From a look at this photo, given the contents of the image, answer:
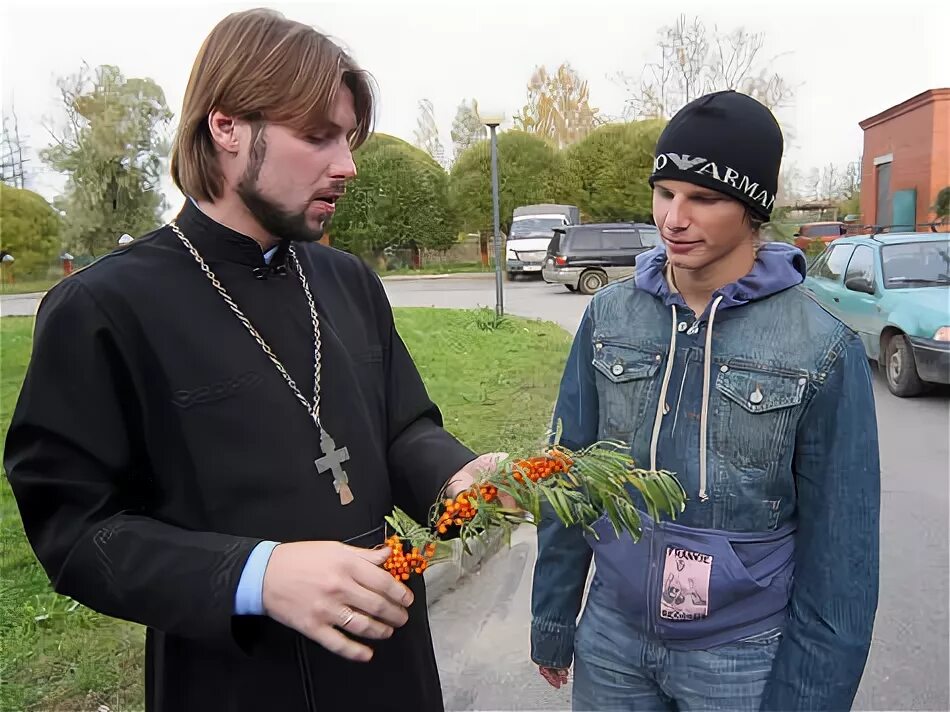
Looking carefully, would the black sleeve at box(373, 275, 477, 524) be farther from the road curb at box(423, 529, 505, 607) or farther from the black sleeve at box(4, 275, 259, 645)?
the road curb at box(423, 529, 505, 607)

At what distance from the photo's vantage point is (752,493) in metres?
1.72

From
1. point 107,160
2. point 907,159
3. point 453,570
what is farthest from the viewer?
point 907,159

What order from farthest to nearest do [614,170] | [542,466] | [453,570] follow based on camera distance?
[614,170] → [453,570] → [542,466]

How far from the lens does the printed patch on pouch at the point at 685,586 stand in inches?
66.8

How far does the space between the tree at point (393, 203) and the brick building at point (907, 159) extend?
14.7 metres

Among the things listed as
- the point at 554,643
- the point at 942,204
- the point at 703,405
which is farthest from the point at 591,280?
the point at 703,405

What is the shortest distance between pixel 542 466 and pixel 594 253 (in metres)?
18.8

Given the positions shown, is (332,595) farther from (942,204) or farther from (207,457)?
(942,204)

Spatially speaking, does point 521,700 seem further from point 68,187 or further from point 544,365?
point 68,187

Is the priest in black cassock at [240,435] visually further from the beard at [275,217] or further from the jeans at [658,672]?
the jeans at [658,672]

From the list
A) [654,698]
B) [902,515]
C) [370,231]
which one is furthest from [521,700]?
[370,231]

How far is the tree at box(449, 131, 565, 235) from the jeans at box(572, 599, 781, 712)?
2733cm

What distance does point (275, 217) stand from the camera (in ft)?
4.85

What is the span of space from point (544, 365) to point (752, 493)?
7938mm
